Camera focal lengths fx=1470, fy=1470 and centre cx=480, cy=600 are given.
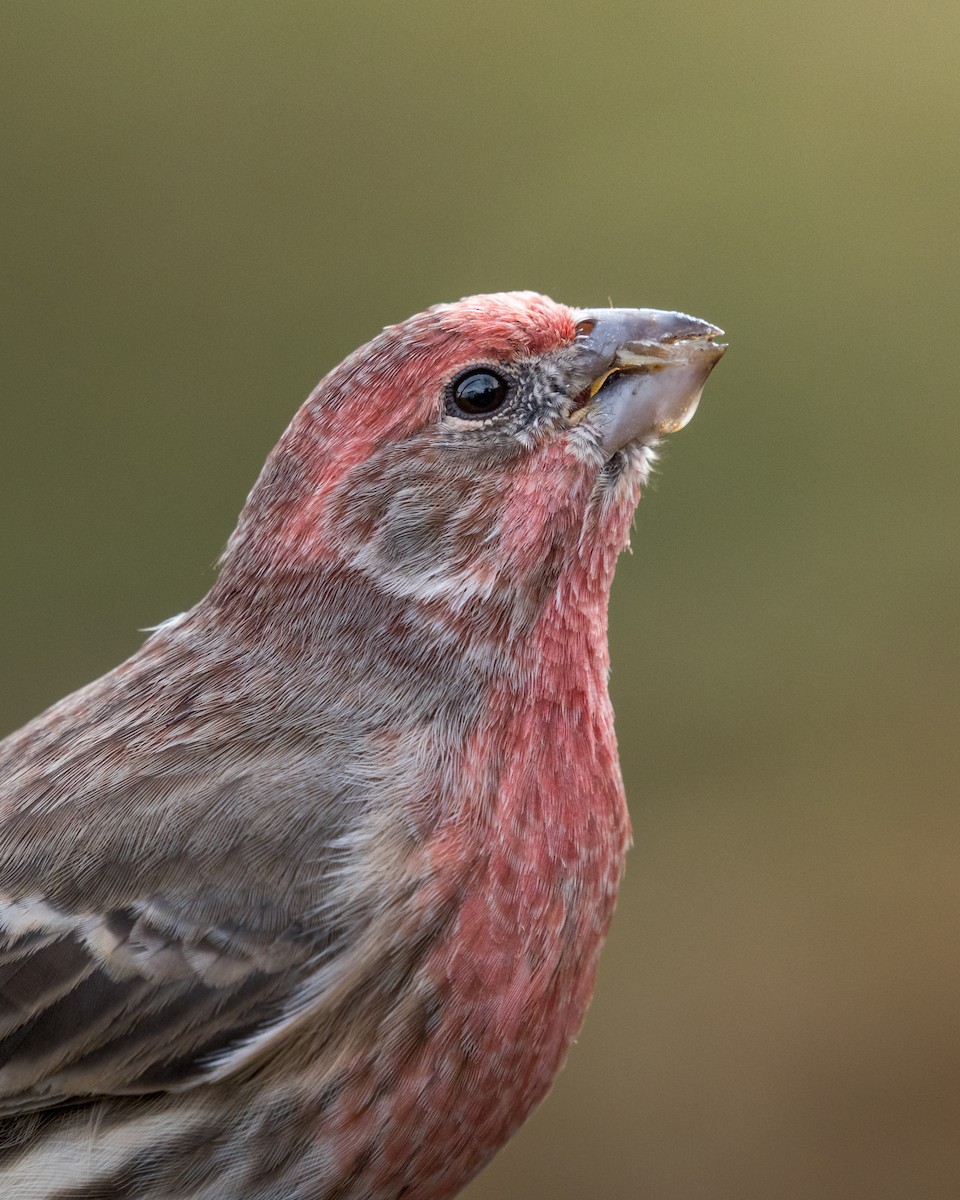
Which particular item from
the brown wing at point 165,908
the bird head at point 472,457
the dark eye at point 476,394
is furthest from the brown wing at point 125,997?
the dark eye at point 476,394

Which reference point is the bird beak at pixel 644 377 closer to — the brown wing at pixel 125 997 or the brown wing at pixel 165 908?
the brown wing at pixel 165 908

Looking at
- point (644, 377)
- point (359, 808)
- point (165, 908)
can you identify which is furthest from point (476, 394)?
point (165, 908)

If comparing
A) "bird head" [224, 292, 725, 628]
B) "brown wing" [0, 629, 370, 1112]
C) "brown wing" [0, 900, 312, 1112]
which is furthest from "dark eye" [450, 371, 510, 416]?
"brown wing" [0, 900, 312, 1112]

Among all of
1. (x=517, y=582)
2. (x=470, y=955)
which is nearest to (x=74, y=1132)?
(x=470, y=955)

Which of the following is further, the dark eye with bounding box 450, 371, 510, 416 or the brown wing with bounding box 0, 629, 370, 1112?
the dark eye with bounding box 450, 371, 510, 416

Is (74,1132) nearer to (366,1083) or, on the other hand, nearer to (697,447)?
(366,1083)

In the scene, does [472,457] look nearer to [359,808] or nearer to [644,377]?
[644,377]

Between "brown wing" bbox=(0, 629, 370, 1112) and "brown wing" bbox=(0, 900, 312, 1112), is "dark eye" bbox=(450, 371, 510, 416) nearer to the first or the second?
"brown wing" bbox=(0, 629, 370, 1112)
